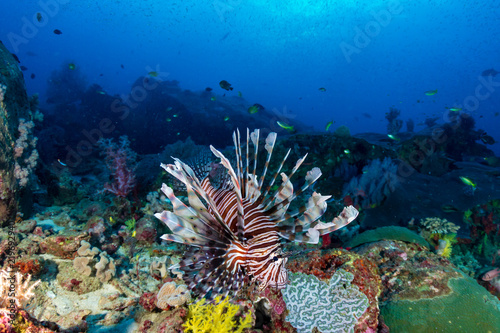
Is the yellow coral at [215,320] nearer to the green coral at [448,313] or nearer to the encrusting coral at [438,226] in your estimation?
the green coral at [448,313]

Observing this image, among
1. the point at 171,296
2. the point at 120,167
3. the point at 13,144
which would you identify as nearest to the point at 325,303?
the point at 171,296

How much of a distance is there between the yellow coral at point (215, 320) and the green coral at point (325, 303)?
51 cm

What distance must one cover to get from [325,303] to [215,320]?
1144 mm

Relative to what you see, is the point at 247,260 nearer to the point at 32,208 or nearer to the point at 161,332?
the point at 161,332

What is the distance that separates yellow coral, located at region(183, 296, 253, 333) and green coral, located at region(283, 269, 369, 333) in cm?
51

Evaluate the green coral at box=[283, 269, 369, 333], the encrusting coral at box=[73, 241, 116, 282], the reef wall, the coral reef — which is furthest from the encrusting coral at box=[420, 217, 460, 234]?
the reef wall

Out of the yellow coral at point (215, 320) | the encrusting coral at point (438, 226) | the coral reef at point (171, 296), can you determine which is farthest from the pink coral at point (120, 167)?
the encrusting coral at point (438, 226)

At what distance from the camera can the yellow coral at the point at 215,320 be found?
250 cm

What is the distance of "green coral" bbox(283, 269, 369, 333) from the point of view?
254 centimetres

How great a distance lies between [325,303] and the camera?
263cm

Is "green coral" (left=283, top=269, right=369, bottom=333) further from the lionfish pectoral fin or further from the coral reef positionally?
the coral reef

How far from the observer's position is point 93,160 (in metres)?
10.7

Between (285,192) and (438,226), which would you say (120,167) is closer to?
(285,192)

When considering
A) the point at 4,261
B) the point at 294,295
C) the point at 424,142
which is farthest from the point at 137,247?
the point at 424,142
